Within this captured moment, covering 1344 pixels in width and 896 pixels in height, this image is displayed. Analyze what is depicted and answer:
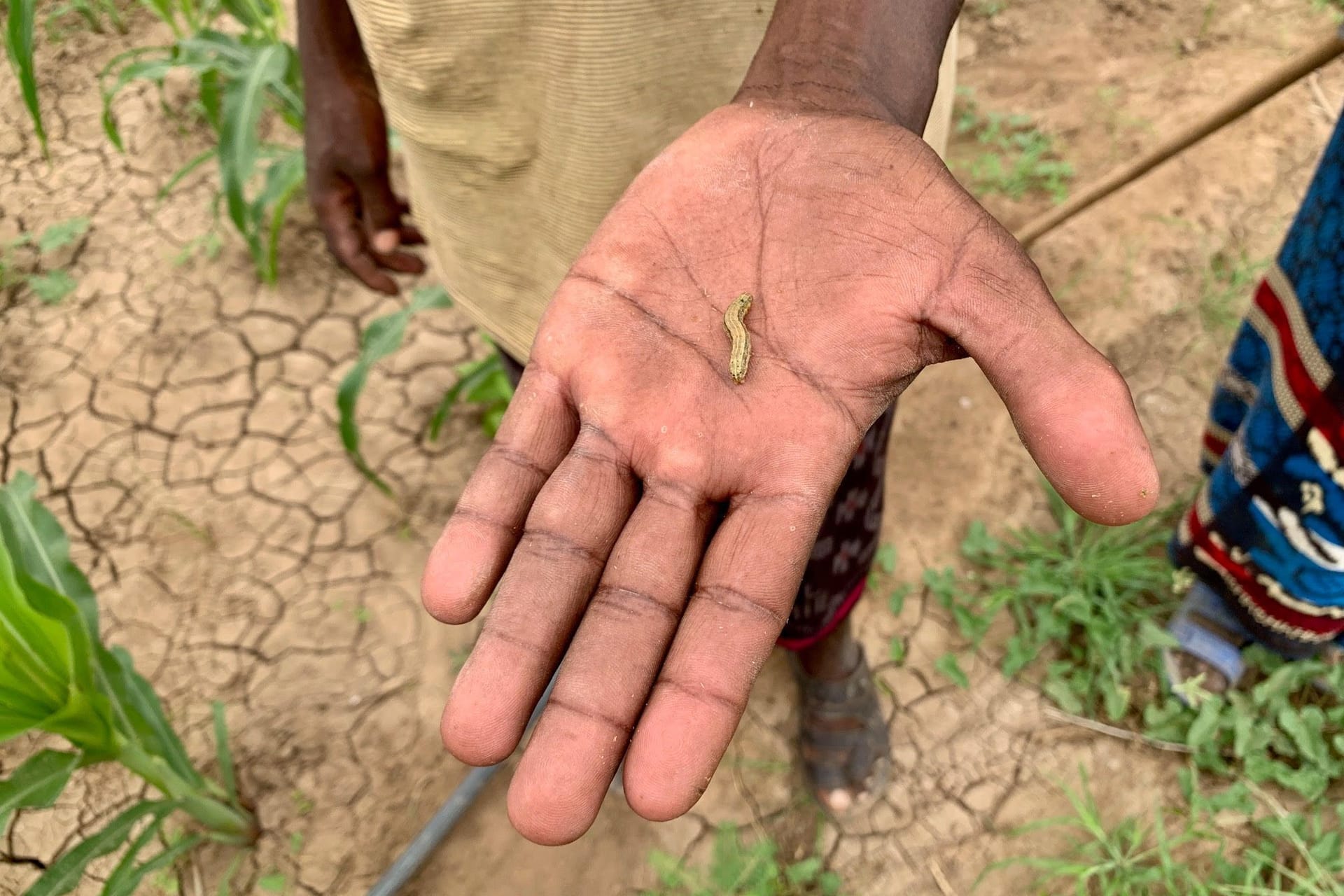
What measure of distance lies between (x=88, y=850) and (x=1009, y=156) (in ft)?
13.4

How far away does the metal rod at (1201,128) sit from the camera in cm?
226

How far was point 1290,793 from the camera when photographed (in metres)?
2.53

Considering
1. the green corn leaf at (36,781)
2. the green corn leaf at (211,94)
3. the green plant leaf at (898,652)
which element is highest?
the green corn leaf at (211,94)

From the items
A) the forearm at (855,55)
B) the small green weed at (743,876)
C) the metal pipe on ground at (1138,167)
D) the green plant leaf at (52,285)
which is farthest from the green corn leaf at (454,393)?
the forearm at (855,55)

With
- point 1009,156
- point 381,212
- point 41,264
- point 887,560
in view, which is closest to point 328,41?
point 381,212

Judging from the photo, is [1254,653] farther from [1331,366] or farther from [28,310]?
[28,310]

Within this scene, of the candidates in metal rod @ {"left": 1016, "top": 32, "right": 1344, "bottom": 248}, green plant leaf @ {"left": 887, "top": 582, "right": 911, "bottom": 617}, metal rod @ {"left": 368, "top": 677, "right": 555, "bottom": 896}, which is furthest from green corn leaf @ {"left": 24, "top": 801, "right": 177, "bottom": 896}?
metal rod @ {"left": 1016, "top": 32, "right": 1344, "bottom": 248}

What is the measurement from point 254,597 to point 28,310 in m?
1.79

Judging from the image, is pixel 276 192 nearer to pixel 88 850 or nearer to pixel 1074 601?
pixel 88 850

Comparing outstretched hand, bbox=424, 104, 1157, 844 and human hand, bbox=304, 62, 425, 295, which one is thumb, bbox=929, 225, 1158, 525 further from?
human hand, bbox=304, 62, 425, 295

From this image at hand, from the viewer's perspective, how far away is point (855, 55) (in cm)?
152

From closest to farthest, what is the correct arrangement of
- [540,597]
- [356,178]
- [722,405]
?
[540,597]
[722,405]
[356,178]

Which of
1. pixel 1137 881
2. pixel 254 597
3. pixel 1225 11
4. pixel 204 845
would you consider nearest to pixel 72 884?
pixel 204 845

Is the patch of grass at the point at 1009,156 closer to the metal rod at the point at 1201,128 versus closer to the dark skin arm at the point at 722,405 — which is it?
the metal rod at the point at 1201,128
